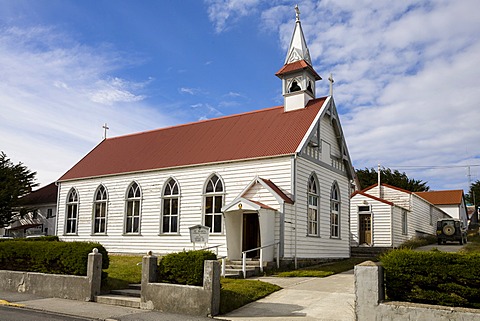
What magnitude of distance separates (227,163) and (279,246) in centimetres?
504

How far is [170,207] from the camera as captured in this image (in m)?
24.6

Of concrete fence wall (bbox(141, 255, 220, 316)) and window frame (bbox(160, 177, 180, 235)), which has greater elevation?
window frame (bbox(160, 177, 180, 235))

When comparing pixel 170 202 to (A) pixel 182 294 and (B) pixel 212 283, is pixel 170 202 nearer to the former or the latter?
(A) pixel 182 294

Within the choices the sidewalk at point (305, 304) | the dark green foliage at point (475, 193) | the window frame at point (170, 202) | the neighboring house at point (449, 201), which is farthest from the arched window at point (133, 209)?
the dark green foliage at point (475, 193)

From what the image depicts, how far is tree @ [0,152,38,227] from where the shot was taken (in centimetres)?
4094

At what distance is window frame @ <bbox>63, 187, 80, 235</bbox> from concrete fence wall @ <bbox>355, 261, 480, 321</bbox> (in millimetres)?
23268

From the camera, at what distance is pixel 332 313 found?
449 inches

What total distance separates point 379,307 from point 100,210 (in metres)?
21.7

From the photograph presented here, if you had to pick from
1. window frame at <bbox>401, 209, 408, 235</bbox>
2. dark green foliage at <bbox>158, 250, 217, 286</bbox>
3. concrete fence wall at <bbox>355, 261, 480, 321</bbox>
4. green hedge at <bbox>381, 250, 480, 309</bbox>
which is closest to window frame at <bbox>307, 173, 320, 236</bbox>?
dark green foliage at <bbox>158, 250, 217, 286</bbox>

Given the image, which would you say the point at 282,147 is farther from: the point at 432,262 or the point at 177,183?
the point at 432,262

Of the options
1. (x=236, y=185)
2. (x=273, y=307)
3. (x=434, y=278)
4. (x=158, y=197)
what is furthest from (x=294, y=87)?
(x=434, y=278)

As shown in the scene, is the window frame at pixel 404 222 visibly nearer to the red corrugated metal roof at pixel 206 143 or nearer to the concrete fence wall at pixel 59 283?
the red corrugated metal roof at pixel 206 143

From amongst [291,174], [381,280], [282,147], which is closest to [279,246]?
[291,174]

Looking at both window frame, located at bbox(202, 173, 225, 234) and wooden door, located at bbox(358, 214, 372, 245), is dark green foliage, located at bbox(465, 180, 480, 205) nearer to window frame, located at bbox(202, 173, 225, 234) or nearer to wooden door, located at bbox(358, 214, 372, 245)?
wooden door, located at bbox(358, 214, 372, 245)
